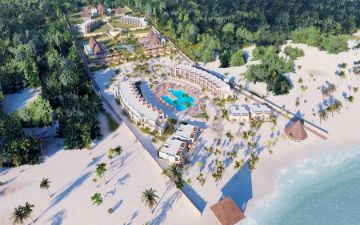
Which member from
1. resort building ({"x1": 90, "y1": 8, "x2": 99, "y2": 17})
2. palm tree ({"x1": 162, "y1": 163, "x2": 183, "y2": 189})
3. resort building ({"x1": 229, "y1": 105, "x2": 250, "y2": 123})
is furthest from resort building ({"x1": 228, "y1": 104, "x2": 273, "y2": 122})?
resort building ({"x1": 90, "y1": 8, "x2": 99, "y2": 17})

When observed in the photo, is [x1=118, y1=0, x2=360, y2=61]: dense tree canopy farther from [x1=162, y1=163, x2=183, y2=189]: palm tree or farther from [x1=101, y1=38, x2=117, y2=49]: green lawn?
[x1=162, y1=163, x2=183, y2=189]: palm tree

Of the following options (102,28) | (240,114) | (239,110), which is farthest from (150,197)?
(102,28)

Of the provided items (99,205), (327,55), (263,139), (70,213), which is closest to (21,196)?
(70,213)

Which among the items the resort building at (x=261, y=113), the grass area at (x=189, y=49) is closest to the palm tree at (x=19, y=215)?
the resort building at (x=261, y=113)

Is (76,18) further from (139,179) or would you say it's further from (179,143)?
(139,179)

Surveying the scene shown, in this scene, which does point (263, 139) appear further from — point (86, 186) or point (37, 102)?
point (37, 102)

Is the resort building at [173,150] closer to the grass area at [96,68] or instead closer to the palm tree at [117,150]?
the palm tree at [117,150]
